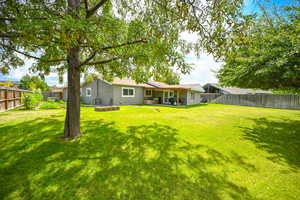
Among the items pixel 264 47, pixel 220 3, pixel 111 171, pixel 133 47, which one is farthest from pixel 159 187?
pixel 264 47

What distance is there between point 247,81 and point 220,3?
6234mm

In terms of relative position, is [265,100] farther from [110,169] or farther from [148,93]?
[110,169]

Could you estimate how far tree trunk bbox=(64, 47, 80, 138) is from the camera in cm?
446

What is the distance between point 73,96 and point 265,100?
23.0 meters

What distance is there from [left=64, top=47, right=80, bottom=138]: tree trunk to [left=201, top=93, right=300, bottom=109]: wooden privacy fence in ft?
74.4

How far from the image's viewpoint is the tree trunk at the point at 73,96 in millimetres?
4457

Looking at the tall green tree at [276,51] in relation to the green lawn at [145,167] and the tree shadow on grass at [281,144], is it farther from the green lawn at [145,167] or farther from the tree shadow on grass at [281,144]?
the green lawn at [145,167]

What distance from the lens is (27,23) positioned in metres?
2.22

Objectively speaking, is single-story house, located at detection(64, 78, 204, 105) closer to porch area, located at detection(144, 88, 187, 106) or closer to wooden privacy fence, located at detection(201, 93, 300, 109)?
porch area, located at detection(144, 88, 187, 106)

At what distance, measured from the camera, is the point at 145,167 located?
10.4 feet

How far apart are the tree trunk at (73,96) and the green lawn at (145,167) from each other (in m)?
0.43

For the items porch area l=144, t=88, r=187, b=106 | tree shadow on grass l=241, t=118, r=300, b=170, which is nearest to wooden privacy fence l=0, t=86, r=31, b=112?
porch area l=144, t=88, r=187, b=106

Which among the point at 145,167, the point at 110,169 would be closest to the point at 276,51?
the point at 145,167

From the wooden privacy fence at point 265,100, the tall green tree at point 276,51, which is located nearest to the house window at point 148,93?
the wooden privacy fence at point 265,100
